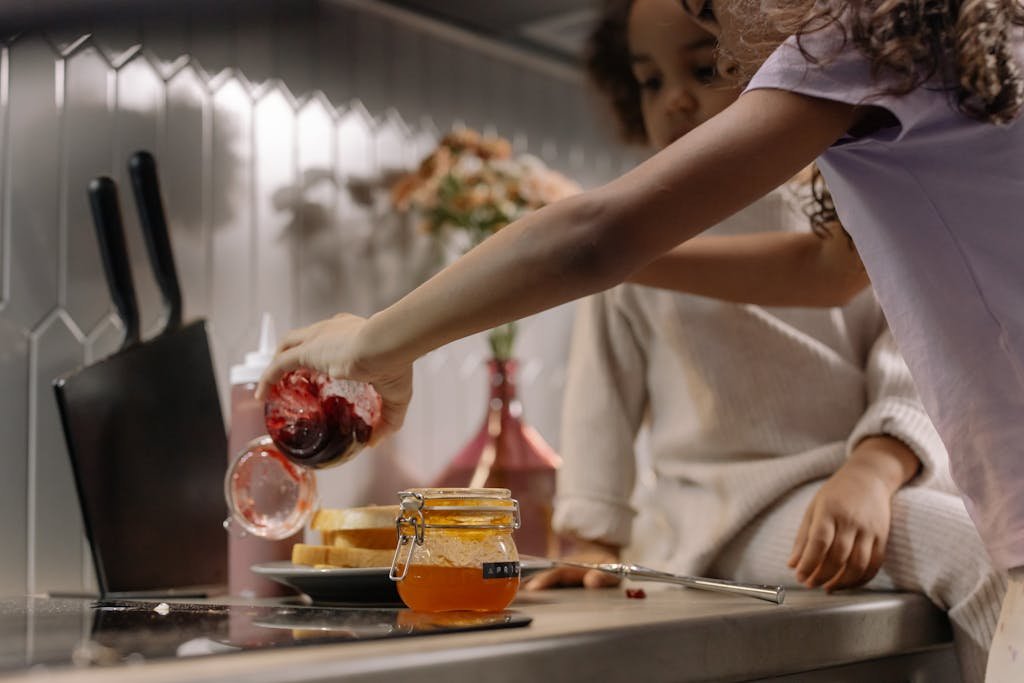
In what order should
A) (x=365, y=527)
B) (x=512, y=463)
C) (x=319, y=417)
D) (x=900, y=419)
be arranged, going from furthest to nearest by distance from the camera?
(x=512, y=463)
(x=900, y=419)
(x=365, y=527)
(x=319, y=417)

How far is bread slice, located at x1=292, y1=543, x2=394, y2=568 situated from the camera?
89 centimetres

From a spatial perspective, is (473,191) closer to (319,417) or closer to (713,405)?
(713,405)

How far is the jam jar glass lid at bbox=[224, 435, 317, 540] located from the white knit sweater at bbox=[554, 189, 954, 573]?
0.30 m

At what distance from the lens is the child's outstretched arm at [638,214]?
662 mm

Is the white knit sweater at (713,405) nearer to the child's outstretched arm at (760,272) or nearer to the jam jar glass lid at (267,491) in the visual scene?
the child's outstretched arm at (760,272)

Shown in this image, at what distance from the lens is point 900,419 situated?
3.41 feet

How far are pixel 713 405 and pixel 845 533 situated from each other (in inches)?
9.3

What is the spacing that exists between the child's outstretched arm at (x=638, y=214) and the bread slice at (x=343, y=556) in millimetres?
272

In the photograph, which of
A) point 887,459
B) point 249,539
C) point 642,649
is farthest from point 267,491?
point 887,459

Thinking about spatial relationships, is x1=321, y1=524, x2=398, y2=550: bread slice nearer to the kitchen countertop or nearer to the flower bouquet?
the kitchen countertop

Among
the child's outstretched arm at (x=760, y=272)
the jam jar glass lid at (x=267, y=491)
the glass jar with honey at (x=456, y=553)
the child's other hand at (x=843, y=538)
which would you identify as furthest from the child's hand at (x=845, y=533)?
the jam jar glass lid at (x=267, y=491)

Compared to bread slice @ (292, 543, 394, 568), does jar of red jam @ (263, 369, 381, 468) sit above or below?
above

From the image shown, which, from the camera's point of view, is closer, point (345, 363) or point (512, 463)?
point (345, 363)

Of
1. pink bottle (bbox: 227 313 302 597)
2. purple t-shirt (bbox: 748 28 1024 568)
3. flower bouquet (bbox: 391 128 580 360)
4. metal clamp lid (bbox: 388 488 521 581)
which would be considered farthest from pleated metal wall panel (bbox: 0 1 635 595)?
purple t-shirt (bbox: 748 28 1024 568)
